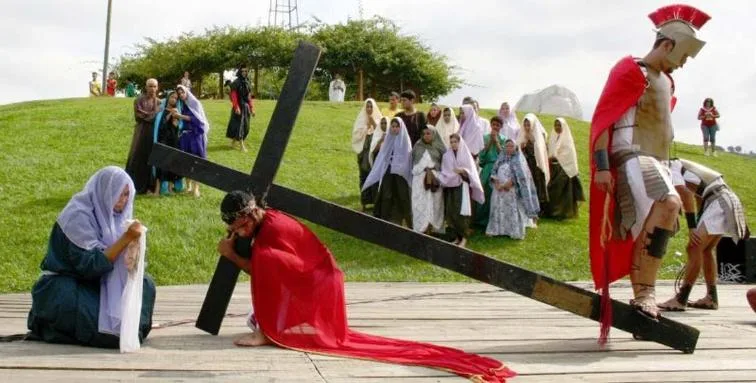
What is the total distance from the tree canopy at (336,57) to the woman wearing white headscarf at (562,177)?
86.6 feet

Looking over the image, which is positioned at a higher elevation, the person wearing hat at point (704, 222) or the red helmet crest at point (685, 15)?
the red helmet crest at point (685, 15)

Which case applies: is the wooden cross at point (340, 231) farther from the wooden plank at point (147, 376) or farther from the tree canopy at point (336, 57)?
the tree canopy at point (336, 57)

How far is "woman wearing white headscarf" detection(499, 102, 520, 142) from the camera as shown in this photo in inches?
644

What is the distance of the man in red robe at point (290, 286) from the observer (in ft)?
16.4

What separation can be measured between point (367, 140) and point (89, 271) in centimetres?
1107

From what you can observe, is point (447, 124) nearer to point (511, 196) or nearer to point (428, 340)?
point (511, 196)

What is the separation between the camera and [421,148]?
47.5ft

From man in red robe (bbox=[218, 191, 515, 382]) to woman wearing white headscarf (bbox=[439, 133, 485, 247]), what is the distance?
354 inches

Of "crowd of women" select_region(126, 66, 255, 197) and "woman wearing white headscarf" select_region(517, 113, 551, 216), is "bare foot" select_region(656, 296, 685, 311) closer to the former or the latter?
"woman wearing white headscarf" select_region(517, 113, 551, 216)

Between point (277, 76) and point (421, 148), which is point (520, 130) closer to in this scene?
point (421, 148)

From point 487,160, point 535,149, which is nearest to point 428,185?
point 487,160

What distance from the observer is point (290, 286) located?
5184 mm

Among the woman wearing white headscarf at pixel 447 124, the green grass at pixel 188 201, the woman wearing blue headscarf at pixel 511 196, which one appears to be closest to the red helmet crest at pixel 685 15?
the green grass at pixel 188 201

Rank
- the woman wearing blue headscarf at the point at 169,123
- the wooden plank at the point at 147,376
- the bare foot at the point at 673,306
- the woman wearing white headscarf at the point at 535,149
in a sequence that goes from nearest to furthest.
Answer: the wooden plank at the point at 147,376 → the bare foot at the point at 673,306 → the woman wearing blue headscarf at the point at 169,123 → the woman wearing white headscarf at the point at 535,149
